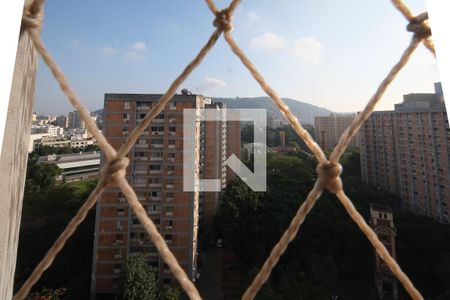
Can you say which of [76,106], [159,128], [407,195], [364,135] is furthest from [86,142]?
[76,106]

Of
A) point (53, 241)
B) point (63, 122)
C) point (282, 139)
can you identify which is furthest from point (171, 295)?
point (63, 122)

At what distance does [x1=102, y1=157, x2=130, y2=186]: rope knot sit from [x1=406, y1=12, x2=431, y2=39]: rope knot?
0.97ft

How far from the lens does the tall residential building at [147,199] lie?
4461mm

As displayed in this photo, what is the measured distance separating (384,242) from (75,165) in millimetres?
9618

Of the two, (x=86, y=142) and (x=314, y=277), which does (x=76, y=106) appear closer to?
(x=314, y=277)

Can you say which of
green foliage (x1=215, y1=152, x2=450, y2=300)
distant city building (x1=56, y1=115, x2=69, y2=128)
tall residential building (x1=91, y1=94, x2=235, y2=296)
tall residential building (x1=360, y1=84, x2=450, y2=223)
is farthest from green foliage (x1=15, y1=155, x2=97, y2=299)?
distant city building (x1=56, y1=115, x2=69, y2=128)

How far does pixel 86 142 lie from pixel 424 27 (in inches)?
658

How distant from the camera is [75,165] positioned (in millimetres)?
9383

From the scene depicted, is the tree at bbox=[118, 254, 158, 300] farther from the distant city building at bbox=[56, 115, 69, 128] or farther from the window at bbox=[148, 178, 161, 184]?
the distant city building at bbox=[56, 115, 69, 128]

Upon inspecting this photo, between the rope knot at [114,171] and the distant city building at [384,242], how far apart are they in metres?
5.13

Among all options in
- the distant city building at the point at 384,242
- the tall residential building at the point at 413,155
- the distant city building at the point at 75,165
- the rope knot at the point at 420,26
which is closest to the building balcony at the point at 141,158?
the distant city building at the point at 384,242

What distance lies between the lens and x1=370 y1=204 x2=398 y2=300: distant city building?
459 centimetres

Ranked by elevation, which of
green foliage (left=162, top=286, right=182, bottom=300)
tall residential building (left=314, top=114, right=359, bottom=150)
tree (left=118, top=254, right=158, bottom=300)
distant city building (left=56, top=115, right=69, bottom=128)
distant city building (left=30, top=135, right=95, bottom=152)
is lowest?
green foliage (left=162, top=286, right=182, bottom=300)

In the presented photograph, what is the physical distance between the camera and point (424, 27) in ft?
0.79
